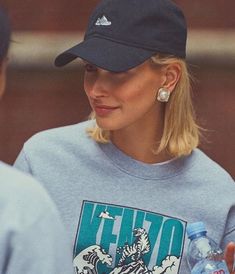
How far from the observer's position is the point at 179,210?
2.88m

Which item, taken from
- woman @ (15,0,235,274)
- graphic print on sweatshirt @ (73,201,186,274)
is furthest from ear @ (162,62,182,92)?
graphic print on sweatshirt @ (73,201,186,274)

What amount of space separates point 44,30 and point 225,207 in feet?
8.58

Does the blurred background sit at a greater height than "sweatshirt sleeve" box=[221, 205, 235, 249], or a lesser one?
greater

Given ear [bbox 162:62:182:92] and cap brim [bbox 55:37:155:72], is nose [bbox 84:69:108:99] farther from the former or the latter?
ear [bbox 162:62:182:92]

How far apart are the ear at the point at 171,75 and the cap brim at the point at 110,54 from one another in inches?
4.3

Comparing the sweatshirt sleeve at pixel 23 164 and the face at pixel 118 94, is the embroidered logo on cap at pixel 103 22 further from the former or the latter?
the sweatshirt sleeve at pixel 23 164

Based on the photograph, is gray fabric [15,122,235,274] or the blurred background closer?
gray fabric [15,122,235,274]

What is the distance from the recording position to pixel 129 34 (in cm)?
279

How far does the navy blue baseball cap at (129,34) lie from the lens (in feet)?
9.02

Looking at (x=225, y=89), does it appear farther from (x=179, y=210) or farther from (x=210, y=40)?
(x=179, y=210)

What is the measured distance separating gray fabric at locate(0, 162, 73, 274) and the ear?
1014 mm

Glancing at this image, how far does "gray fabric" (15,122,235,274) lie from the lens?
281 centimetres

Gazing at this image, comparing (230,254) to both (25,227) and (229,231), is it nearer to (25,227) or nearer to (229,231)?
(229,231)

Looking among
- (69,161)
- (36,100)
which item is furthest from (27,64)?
(69,161)
